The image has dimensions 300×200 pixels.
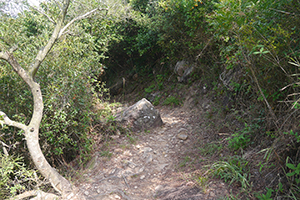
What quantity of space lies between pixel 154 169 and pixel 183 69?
4.26 m

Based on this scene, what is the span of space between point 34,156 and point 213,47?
5.38 meters

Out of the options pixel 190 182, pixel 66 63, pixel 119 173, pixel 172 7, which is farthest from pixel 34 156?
pixel 172 7

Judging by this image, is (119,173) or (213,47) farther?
(213,47)

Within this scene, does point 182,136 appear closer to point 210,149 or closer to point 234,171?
point 210,149

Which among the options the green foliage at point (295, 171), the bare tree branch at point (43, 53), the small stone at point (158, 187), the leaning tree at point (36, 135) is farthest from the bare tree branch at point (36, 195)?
the green foliage at point (295, 171)

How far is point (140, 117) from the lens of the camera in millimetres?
5680

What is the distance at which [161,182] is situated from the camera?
383 centimetres

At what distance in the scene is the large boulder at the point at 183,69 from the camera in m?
7.23

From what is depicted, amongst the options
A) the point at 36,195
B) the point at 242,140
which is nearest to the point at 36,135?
the point at 36,195

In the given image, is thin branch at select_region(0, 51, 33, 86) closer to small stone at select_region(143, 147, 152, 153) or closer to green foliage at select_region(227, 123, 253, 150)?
small stone at select_region(143, 147, 152, 153)

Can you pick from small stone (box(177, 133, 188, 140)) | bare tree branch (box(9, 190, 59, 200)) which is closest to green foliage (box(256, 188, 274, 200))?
small stone (box(177, 133, 188, 140))

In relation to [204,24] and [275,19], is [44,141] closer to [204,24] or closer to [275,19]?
[275,19]

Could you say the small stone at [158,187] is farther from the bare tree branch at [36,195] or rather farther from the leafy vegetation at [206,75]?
the bare tree branch at [36,195]

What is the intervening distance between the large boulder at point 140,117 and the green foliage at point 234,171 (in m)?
2.56
